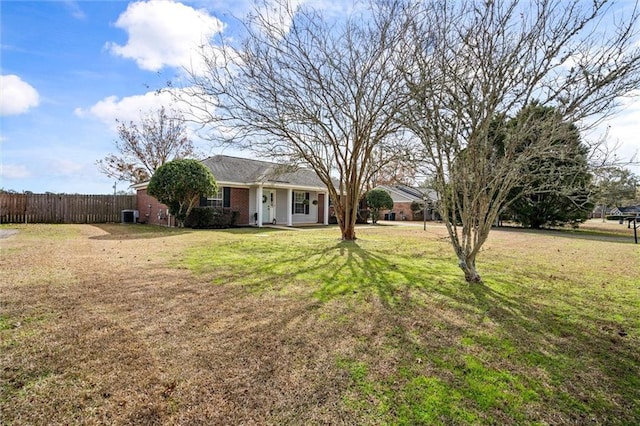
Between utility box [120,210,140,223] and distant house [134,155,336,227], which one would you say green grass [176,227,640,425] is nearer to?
distant house [134,155,336,227]

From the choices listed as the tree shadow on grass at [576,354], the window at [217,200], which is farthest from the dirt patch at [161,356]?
the window at [217,200]

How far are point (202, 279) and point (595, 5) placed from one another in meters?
7.42

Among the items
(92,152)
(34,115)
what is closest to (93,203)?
(92,152)

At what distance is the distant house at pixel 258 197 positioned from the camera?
18672 mm

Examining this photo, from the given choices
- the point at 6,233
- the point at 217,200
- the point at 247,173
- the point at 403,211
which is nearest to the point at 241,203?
the point at 217,200

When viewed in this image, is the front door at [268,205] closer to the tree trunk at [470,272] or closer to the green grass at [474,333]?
the green grass at [474,333]

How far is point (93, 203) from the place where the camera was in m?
20.1

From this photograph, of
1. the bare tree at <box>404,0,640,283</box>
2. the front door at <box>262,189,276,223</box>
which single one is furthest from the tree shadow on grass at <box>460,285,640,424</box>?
the front door at <box>262,189,276,223</box>

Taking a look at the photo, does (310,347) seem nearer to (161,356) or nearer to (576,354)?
(161,356)

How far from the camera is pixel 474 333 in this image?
3.69 meters

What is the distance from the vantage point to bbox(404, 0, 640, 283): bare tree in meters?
4.82

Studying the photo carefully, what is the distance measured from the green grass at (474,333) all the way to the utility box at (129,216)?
15863mm

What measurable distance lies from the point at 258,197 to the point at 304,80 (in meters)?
10.0

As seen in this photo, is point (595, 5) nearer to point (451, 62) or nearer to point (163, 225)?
point (451, 62)
